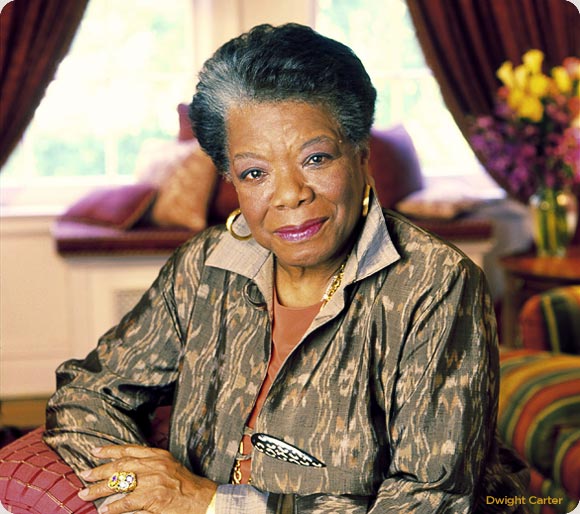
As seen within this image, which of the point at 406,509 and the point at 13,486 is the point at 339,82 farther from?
the point at 13,486

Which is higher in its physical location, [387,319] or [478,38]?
[478,38]

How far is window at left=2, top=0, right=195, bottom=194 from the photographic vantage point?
489cm

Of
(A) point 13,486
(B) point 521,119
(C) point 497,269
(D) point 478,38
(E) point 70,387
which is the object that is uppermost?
(D) point 478,38

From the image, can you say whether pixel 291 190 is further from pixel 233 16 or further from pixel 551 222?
pixel 233 16

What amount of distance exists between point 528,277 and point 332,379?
2.59 metres

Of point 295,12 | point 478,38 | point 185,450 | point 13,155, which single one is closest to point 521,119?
point 478,38

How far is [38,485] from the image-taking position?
176 cm

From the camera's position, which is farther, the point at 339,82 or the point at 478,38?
the point at 478,38

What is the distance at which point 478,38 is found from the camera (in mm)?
4867

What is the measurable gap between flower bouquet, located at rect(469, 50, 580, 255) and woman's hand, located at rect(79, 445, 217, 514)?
298 cm

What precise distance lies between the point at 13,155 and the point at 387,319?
11.9 ft

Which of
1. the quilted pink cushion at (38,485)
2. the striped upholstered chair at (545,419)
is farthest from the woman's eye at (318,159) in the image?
the striped upholstered chair at (545,419)

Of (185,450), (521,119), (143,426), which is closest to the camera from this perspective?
(185,450)

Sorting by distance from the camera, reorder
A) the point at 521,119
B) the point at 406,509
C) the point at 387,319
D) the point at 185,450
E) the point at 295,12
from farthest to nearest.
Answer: the point at 295,12 < the point at 521,119 < the point at 185,450 < the point at 387,319 < the point at 406,509
